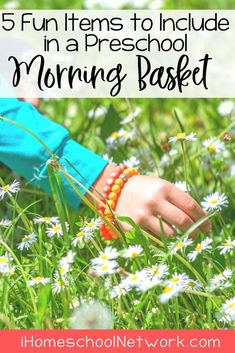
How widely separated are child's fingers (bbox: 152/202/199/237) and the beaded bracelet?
7 cm

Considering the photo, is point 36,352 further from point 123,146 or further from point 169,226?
point 123,146

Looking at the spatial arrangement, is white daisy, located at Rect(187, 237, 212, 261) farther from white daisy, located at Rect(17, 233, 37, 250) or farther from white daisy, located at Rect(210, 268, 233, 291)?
white daisy, located at Rect(17, 233, 37, 250)

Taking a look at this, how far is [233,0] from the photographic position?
6.94 ft

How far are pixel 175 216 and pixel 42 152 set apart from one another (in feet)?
0.70

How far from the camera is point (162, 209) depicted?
1.05 metres

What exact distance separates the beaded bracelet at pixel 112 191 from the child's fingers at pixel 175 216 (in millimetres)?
71

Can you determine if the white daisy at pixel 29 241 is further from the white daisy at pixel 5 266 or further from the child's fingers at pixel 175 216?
the child's fingers at pixel 175 216

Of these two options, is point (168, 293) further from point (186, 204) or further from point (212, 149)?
point (212, 149)

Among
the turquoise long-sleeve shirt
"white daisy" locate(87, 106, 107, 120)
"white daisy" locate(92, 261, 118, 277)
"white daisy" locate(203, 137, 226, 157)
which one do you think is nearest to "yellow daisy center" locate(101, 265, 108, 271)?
"white daisy" locate(92, 261, 118, 277)

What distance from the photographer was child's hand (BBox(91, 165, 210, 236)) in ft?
3.43

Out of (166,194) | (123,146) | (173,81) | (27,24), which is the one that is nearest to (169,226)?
(166,194)

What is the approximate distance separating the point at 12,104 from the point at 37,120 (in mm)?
44

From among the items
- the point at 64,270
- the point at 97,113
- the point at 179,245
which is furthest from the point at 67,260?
the point at 97,113

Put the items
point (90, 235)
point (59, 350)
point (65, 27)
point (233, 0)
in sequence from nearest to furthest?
point (59, 350) → point (90, 235) → point (65, 27) → point (233, 0)
